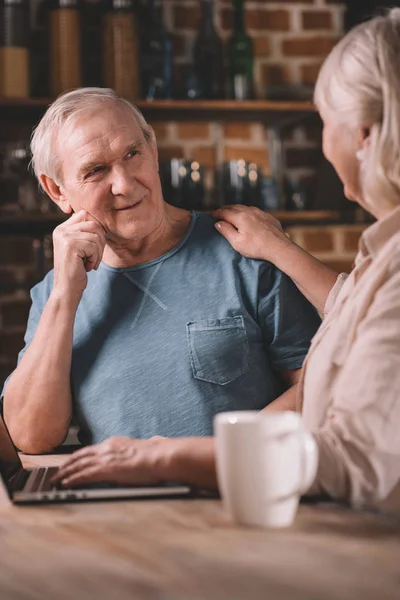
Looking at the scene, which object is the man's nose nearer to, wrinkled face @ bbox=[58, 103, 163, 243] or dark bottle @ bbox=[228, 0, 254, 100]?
wrinkled face @ bbox=[58, 103, 163, 243]

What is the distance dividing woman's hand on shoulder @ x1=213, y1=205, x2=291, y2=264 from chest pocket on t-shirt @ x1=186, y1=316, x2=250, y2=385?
15 cm

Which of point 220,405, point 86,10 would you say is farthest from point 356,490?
point 86,10

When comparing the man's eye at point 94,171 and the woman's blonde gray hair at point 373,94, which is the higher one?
the woman's blonde gray hair at point 373,94

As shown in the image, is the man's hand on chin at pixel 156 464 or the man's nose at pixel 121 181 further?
the man's nose at pixel 121 181

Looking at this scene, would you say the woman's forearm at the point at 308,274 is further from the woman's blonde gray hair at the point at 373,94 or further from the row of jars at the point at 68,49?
the row of jars at the point at 68,49

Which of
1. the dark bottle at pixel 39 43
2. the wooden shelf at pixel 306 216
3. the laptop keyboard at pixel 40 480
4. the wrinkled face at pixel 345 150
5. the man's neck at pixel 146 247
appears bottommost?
the wooden shelf at pixel 306 216

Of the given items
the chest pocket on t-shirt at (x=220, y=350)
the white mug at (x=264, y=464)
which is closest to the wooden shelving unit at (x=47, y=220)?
the chest pocket on t-shirt at (x=220, y=350)

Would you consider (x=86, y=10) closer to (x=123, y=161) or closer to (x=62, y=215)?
(x=62, y=215)

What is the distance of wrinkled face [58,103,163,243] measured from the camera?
1.87 metres

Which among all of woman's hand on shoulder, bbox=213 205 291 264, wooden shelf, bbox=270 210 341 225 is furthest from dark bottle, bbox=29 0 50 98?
woman's hand on shoulder, bbox=213 205 291 264

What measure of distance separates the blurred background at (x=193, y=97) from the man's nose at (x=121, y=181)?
1.19 meters

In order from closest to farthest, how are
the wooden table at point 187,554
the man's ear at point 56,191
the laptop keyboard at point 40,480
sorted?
1. the wooden table at point 187,554
2. the laptop keyboard at point 40,480
3. the man's ear at point 56,191

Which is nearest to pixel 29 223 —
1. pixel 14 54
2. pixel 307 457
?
pixel 14 54

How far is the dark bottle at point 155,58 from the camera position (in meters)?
3.19
